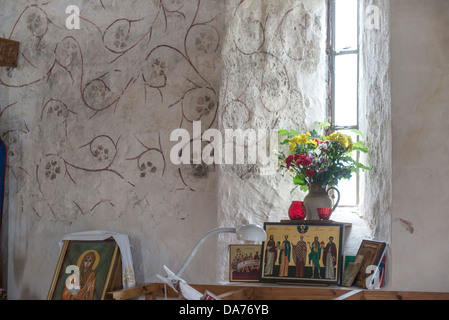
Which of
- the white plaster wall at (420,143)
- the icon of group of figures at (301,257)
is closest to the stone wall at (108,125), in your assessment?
the icon of group of figures at (301,257)

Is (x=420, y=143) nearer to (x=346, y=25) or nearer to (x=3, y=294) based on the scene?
(x=346, y=25)

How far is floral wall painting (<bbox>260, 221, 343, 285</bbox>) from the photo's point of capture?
11.8ft

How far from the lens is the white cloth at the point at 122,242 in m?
4.07

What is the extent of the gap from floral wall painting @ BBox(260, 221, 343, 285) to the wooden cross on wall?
2.56m

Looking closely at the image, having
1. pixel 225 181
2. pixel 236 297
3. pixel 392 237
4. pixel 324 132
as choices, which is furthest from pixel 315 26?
pixel 236 297

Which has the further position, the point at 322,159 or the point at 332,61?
the point at 332,61

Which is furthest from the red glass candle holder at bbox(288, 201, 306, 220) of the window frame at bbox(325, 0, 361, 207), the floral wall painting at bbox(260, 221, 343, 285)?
the window frame at bbox(325, 0, 361, 207)

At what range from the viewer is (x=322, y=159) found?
3.72 m

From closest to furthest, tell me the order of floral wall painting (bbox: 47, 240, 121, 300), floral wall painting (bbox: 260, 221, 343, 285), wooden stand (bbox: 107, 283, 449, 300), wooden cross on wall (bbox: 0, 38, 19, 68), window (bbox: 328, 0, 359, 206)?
1. wooden stand (bbox: 107, 283, 449, 300)
2. floral wall painting (bbox: 260, 221, 343, 285)
3. floral wall painting (bbox: 47, 240, 121, 300)
4. window (bbox: 328, 0, 359, 206)
5. wooden cross on wall (bbox: 0, 38, 19, 68)

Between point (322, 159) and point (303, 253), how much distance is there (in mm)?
579

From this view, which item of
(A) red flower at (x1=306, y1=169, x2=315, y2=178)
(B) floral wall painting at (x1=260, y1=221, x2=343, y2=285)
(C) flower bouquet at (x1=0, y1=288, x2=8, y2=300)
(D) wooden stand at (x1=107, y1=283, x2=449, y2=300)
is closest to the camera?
(D) wooden stand at (x1=107, y1=283, x2=449, y2=300)
